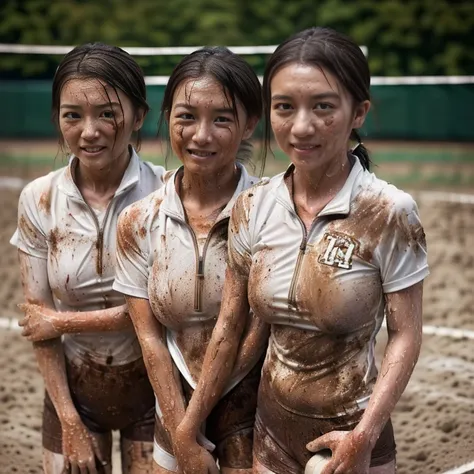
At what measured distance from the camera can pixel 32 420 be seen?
6062 millimetres

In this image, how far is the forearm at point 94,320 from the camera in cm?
384

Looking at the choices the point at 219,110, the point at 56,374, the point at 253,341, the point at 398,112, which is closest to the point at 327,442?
the point at 253,341

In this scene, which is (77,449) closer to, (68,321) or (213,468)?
(68,321)

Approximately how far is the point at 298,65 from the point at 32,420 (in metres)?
3.54

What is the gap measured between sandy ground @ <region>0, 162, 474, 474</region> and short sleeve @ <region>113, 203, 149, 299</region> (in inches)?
78.1

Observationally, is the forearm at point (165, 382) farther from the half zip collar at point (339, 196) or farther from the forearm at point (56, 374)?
the half zip collar at point (339, 196)

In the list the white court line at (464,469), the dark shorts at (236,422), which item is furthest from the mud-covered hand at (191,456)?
the white court line at (464,469)

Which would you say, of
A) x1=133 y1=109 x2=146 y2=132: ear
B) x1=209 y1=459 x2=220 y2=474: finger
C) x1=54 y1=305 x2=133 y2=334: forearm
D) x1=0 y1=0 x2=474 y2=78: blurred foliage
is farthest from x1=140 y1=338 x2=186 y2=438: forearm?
x1=0 y1=0 x2=474 y2=78: blurred foliage

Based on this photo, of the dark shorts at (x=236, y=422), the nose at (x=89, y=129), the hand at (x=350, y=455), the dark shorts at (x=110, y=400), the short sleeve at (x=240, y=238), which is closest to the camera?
the hand at (x=350, y=455)

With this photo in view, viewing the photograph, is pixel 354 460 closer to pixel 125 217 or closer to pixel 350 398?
pixel 350 398

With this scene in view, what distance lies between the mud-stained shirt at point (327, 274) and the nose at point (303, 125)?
0.20 meters

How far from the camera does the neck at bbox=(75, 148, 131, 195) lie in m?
3.95

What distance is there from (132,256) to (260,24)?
41.0 ft

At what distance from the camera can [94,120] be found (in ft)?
12.5
